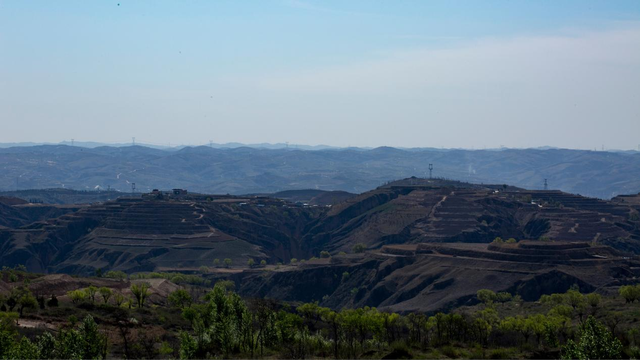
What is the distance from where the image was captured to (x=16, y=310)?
86438 millimetres

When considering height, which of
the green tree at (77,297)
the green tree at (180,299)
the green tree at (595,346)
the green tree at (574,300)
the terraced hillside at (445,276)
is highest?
the green tree at (595,346)

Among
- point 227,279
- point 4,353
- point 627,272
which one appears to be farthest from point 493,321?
point 227,279

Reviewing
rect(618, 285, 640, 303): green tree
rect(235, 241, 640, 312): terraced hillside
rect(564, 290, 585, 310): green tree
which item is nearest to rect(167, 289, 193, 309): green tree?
rect(564, 290, 585, 310): green tree

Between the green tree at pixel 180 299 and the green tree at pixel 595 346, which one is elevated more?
the green tree at pixel 595 346

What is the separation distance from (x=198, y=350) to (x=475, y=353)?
22894 mm

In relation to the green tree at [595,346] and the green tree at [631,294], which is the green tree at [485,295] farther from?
the green tree at [595,346]

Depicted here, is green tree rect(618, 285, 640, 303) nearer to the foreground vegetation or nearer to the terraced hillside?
the foreground vegetation

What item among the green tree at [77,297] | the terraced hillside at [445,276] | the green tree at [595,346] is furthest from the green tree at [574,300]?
the green tree at [77,297]

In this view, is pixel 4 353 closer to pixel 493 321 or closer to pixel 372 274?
pixel 493 321

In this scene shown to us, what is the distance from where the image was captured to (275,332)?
74.2m

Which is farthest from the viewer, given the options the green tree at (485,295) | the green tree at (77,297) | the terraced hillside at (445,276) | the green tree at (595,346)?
the terraced hillside at (445,276)

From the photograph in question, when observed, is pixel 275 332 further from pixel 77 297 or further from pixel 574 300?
pixel 574 300

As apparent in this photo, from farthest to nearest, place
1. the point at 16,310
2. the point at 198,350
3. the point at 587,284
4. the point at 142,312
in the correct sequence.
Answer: the point at 587,284, the point at 142,312, the point at 16,310, the point at 198,350

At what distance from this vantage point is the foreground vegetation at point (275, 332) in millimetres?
59562
